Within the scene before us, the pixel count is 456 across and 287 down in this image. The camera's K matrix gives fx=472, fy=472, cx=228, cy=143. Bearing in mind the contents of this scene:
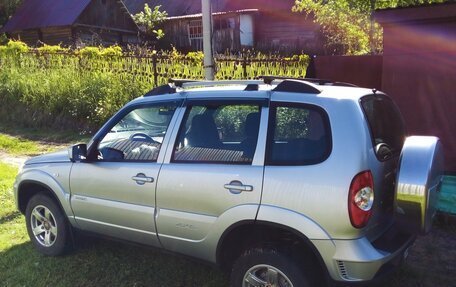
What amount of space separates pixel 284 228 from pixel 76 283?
2.07 metres

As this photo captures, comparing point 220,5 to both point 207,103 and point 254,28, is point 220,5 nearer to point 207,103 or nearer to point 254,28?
point 254,28

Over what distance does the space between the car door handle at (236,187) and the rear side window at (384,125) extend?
2.84 feet

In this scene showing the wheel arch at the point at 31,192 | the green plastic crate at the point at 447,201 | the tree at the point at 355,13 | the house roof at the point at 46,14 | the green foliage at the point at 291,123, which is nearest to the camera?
the green foliage at the point at 291,123

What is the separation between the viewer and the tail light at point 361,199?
9.29ft

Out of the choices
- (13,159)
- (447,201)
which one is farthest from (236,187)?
(13,159)

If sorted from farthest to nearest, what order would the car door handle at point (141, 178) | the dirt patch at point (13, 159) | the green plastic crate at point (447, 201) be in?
1. the dirt patch at point (13, 159)
2. the green plastic crate at point (447, 201)
3. the car door handle at point (141, 178)

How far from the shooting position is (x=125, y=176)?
3811 millimetres

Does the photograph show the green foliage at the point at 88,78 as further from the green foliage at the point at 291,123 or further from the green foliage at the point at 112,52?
the green foliage at the point at 291,123

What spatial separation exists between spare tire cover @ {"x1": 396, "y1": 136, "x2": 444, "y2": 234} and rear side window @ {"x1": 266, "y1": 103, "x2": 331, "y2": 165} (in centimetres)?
53

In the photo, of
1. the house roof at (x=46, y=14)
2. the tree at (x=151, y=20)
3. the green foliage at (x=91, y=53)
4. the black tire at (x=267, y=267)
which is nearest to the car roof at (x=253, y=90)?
the black tire at (x=267, y=267)

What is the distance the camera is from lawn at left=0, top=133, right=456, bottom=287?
4023 mm

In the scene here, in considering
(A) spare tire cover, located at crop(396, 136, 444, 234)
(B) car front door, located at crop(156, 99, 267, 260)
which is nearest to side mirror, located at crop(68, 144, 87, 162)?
(B) car front door, located at crop(156, 99, 267, 260)

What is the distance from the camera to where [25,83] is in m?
13.2

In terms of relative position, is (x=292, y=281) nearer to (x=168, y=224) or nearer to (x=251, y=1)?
(x=168, y=224)
